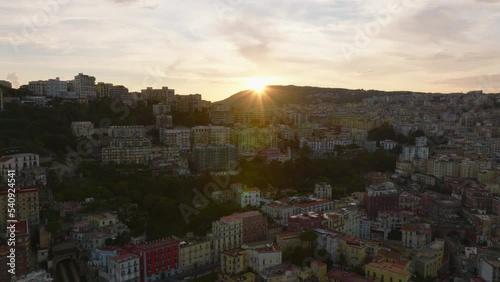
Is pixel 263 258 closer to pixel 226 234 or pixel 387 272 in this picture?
pixel 226 234

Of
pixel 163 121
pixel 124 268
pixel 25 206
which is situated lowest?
pixel 124 268

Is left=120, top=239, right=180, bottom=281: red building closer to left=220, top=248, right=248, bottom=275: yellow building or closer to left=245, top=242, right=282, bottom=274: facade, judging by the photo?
left=220, top=248, right=248, bottom=275: yellow building

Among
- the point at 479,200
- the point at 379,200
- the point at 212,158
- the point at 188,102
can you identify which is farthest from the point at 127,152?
the point at 479,200

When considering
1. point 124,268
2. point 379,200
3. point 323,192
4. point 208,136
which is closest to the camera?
point 124,268

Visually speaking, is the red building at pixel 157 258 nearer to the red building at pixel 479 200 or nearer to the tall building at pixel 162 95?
the red building at pixel 479 200

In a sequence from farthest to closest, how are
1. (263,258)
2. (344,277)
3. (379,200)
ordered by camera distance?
(379,200) < (263,258) < (344,277)

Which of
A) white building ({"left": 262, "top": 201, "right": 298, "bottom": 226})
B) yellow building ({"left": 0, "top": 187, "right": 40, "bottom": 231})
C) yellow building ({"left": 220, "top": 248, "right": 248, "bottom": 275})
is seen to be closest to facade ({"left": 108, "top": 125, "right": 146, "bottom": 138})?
yellow building ({"left": 0, "top": 187, "right": 40, "bottom": 231})

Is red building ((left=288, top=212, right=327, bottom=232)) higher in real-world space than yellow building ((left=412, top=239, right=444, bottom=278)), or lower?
higher
